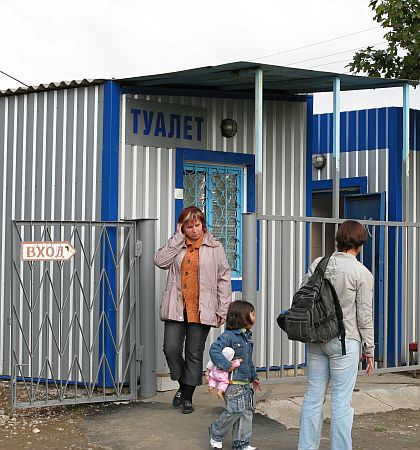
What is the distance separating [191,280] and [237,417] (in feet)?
5.43

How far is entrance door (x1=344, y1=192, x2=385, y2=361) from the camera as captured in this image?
1143cm

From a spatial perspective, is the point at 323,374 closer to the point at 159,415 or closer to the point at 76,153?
the point at 159,415

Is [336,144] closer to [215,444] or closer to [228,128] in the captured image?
[228,128]

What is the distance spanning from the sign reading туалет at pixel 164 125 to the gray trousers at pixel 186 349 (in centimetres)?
193

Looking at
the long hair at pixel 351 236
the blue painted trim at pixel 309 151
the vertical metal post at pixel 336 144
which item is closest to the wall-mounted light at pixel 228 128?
the blue painted trim at pixel 309 151

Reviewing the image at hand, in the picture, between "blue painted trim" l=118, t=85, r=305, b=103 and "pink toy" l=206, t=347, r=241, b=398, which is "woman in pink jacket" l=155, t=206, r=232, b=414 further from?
"blue painted trim" l=118, t=85, r=305, b=103

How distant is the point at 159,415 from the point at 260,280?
2.35m

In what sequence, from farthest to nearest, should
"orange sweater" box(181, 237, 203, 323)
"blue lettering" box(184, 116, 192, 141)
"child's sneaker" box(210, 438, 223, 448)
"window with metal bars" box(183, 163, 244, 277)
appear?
"window with metal bars" box(183, 163, 244, 277) → "blue lettering" box(184, 116, 192, 141) → "orange sweater" box(181, 237, 203, 323) → "child's sneaker" box(210, 438, 223, 448)

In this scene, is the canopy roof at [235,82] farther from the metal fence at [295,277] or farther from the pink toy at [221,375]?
the pink toy at [221,375]

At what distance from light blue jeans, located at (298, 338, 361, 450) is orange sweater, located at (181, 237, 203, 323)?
1.72 m

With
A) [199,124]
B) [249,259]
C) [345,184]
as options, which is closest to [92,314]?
[249,259]

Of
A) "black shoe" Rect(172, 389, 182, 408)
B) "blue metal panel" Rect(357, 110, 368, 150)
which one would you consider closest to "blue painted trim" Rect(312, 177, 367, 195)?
"blue metal panel" Rect(357, 110, 368, 150)

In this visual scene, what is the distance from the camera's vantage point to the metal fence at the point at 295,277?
27.1 feet

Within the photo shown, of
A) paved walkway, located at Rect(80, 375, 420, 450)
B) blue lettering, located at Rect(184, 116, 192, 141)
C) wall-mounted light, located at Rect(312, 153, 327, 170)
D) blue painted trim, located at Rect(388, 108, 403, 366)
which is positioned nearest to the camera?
paved walkway, located at Rect(80, 375, 420, 450)
